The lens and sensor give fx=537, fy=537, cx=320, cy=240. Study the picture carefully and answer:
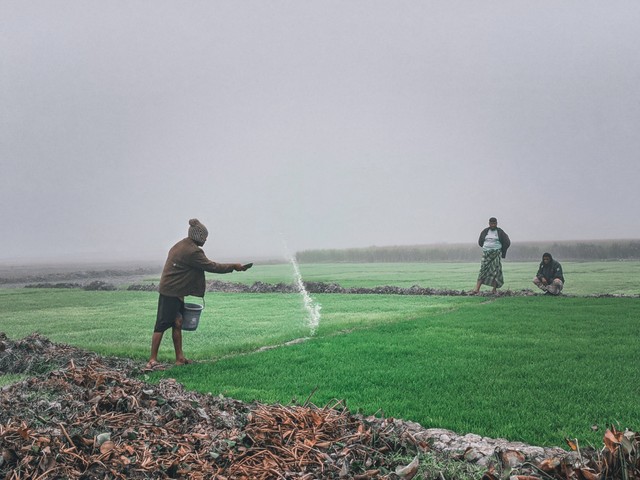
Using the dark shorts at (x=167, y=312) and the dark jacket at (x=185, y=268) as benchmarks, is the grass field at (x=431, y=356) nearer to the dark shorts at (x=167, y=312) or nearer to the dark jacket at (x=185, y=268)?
the dark shorts at (x=167, y=312)

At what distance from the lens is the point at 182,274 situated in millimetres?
8891

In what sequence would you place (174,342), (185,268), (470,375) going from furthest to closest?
(174,342), (185,268), (470,375)

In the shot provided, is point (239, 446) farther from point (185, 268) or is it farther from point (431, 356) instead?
point (431, 356)

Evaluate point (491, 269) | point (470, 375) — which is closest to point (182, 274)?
point (470, 375)

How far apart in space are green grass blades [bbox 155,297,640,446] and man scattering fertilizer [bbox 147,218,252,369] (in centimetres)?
83

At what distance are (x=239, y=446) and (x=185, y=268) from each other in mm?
4968

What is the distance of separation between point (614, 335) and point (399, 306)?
7.38m

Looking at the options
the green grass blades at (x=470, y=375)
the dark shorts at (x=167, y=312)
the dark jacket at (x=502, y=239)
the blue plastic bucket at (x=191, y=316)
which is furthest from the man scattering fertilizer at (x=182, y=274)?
the dark jacket at (x=502, y=239)

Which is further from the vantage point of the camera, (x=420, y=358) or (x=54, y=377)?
(x=420, y=358)

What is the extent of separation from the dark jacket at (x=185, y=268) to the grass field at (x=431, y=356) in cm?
132

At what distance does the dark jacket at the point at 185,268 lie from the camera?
8766 millimetres

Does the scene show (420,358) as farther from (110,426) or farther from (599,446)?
(110,426)

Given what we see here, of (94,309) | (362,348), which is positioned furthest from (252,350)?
(94,309)

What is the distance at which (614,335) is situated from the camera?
35.5 feet
